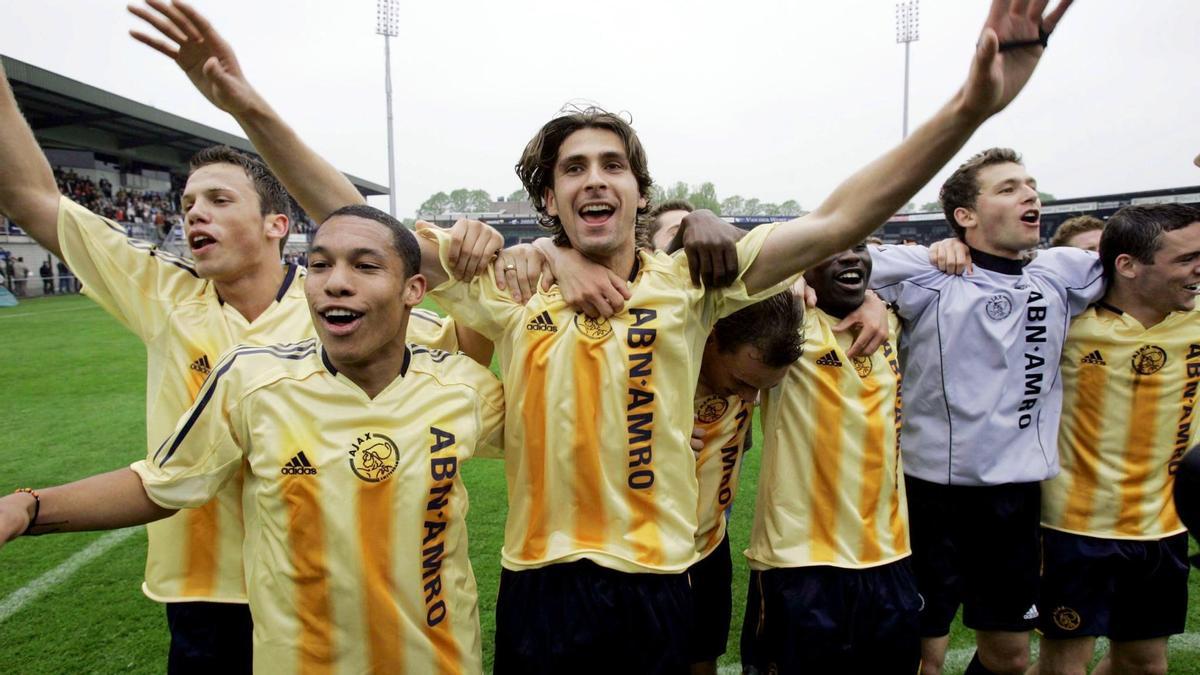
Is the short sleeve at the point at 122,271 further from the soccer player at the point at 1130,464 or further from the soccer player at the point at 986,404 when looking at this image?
the soccer player at the point at 1130,464

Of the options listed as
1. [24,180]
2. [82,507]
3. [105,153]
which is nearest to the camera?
[82,507]

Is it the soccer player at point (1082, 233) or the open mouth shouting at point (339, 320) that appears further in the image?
the soccer player at point (1082, 233)

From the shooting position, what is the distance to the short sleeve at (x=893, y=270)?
2.81 meters

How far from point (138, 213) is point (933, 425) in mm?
37996

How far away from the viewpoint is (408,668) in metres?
1.83

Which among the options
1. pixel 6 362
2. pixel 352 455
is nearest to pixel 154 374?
pixel 352 455

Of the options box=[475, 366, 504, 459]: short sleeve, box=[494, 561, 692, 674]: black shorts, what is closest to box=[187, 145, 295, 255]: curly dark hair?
box=[475, 366, 504, 459]: short sleeve

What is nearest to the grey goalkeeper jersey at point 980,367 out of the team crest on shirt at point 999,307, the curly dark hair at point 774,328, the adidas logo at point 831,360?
the team crest on shirt at point 999,307

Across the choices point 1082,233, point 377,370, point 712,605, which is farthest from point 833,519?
point 1082,233

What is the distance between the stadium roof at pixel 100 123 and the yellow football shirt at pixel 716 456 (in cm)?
2321

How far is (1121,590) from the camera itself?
2.84 meters

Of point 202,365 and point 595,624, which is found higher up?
point 202,365

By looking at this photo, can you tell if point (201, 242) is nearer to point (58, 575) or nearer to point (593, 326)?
point (593, 326)

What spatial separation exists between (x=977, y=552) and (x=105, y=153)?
39.6 m
